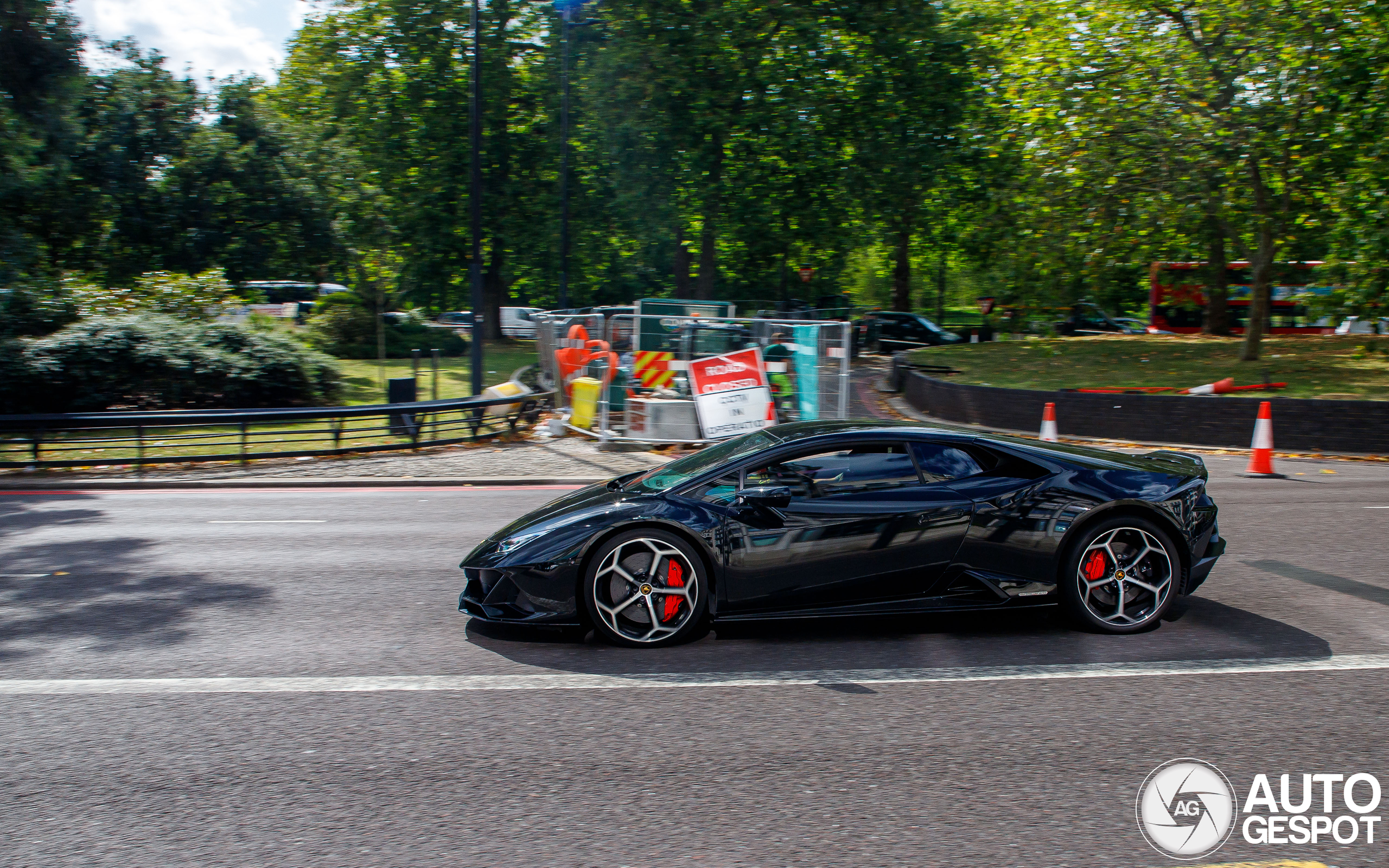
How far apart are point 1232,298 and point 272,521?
1454 inches

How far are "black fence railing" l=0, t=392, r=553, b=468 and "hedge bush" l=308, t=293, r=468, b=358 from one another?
13.8 meters

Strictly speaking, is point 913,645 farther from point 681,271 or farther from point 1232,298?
point 1232,298

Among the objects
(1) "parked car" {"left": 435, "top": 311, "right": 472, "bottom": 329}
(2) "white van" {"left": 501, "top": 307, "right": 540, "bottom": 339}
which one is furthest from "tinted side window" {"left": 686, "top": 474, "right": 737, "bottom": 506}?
(1) "parked car" {"left": 435, "top": 311, "right": 472, "bottom": 329}

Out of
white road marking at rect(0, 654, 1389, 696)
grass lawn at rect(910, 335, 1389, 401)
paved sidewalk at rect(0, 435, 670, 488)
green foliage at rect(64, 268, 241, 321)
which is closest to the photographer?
white road marking at rect(0, 654, 1389, 696)

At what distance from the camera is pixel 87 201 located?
24531mm

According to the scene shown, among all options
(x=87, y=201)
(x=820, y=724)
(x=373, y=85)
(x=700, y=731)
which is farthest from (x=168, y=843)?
(x=373, y=85)

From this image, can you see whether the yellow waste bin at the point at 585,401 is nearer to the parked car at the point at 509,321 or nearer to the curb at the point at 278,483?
the curb at the point at 278,483

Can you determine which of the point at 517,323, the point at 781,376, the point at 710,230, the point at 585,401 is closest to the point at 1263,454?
the point at 781,376

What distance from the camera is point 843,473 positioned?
19.6 ft

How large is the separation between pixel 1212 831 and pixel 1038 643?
2.12m

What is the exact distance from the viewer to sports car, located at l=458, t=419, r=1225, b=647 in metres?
5.77

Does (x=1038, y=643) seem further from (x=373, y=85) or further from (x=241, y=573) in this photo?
(x=373, y=85)

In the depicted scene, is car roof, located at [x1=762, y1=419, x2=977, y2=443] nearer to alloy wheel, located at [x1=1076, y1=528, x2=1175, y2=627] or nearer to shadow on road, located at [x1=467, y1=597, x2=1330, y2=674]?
alloy wheel, located at [x1=1076, y1=528, x2=1175, y2=627]

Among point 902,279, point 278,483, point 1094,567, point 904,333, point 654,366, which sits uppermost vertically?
point 902,279
